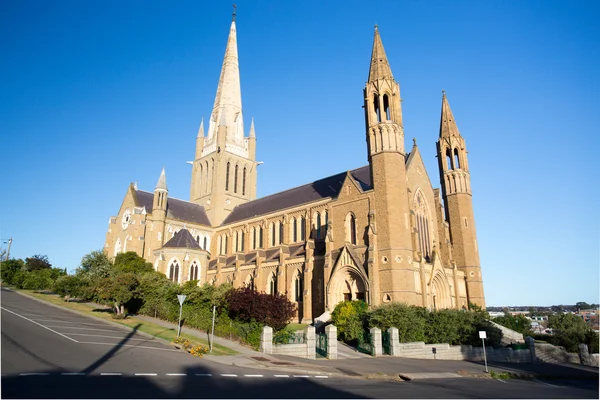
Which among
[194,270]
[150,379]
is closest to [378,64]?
[194,270]

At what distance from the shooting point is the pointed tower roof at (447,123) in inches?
1822

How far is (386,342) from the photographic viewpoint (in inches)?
1005

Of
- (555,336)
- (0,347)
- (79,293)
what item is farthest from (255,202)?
(0,347)

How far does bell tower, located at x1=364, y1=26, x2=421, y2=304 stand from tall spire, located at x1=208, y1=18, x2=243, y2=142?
32.5 meters

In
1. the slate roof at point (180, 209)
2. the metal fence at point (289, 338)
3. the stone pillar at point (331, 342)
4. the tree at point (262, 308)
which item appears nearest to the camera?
the stone pillar at point (331, 342)

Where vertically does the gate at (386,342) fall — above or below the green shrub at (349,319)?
below

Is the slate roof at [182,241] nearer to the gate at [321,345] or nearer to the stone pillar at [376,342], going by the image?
the gate at [321,345]

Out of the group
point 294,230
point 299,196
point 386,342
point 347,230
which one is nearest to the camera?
point 386,342

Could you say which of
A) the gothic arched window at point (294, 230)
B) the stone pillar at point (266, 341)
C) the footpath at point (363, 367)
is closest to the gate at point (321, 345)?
the footpath at point (363, 367)

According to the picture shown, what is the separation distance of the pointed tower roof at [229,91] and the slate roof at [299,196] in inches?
633

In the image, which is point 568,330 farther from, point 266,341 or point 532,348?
point 266,341

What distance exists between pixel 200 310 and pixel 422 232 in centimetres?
2250

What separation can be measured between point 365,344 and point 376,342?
153cm

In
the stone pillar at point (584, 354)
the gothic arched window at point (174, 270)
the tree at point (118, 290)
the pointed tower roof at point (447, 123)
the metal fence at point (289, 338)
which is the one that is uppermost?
the pointed tower roof at point (447, 123)
